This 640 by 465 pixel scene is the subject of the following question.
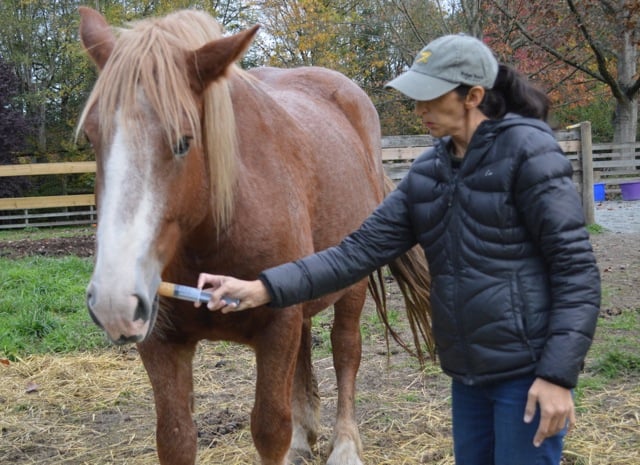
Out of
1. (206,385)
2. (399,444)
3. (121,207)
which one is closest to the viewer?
(121,207)

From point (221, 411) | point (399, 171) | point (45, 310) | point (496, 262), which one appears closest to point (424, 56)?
point (496, 262)

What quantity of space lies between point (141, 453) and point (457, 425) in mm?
2188

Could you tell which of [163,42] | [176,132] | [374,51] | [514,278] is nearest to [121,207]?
[176,132]

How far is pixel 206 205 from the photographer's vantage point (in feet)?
7.84

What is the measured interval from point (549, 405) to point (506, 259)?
410 mm

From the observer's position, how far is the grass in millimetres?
5527

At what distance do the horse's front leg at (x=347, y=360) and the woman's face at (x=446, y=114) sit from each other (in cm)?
203

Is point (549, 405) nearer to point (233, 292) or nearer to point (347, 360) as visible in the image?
point (233, 292)

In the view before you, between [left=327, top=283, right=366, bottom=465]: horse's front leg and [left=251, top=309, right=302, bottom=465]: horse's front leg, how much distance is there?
0.87 m

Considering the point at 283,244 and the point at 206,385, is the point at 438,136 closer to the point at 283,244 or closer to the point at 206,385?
the point at 283,244

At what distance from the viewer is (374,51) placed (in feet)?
61.6

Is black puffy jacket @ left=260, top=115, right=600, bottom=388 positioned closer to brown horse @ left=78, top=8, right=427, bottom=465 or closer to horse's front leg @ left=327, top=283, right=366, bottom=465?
brown horse @ left=78, top=8, right=427, bottom=465

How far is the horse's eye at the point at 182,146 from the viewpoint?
2051 mm

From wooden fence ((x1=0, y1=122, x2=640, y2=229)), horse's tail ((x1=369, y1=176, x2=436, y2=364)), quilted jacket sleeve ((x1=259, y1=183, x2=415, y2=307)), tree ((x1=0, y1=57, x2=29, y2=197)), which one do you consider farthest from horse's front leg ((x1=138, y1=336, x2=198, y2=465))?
tree ((x1=0, y1=57, x2=29, y2=197))
